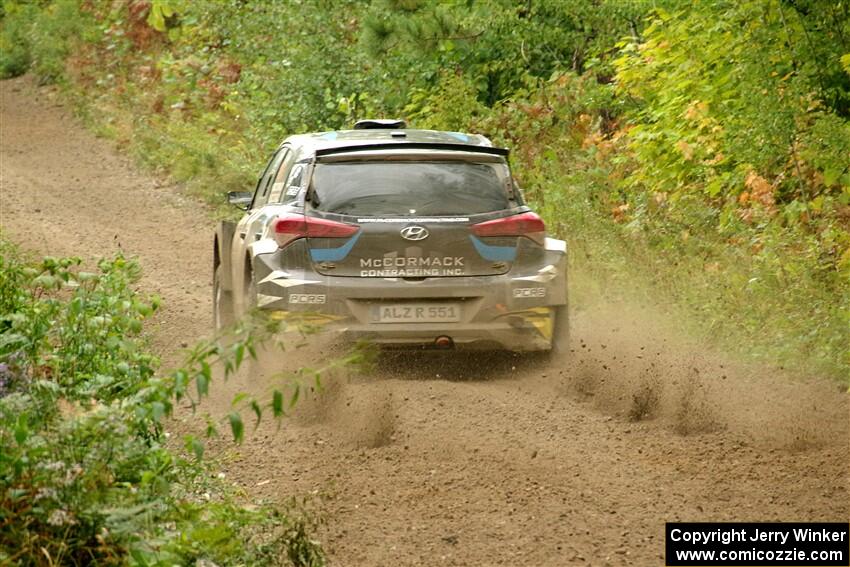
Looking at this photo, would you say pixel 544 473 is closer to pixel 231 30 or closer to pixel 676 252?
pixel 676 252

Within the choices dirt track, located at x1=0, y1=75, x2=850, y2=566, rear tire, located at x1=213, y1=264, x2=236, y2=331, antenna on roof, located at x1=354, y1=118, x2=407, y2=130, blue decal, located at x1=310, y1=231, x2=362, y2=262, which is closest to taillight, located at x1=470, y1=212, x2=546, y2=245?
blue decal, located at x1=310, y1=231, x2=362, y2=262

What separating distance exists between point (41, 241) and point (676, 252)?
7496 mm

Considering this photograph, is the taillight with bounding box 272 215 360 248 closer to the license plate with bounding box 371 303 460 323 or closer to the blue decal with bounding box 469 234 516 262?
the license plate with bounding box 371 303 460 323

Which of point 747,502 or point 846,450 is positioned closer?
point 747,502

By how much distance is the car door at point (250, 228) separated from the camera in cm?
972

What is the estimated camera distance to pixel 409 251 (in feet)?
29.7

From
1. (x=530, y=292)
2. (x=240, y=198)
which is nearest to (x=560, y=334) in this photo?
(x=530, y=292)

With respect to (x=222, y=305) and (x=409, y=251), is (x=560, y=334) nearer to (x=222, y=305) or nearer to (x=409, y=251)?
(x=409, y=251)

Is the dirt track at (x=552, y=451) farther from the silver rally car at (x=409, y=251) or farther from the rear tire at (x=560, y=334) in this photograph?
the silver rally car at (x=409, y=251)

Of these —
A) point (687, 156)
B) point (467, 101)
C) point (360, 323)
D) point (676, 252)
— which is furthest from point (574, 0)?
point (360, 323)

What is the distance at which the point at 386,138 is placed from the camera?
31.7ft

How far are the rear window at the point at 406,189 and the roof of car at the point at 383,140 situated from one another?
5.1 inches
